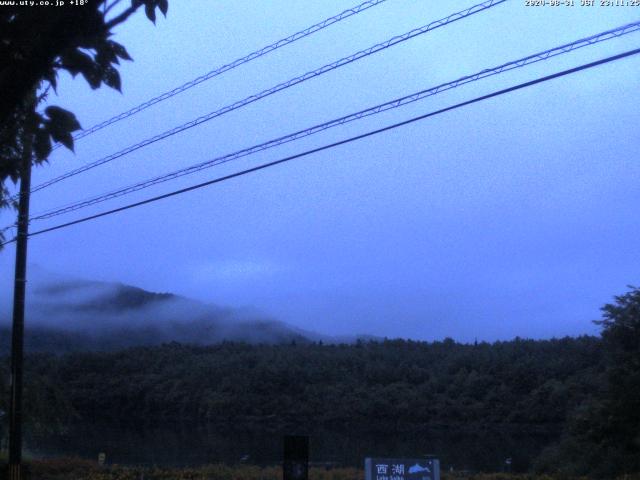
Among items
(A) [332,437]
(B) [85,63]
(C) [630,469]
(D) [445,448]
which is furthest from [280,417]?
(B) [85,63]

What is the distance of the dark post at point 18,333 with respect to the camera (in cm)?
1653

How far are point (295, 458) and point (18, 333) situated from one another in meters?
9.13

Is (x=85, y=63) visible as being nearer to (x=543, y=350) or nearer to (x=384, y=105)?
(x=384, y=105)

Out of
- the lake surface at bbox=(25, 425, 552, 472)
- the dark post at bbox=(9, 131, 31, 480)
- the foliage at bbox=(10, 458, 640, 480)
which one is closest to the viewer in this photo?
the dark post at bbox=(9, 131, 31, 480)

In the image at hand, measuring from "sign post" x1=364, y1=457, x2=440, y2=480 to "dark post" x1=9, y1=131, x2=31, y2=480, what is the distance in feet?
27.5

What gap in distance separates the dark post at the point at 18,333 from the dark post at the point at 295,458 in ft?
28.0

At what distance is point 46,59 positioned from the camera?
3.54 meters

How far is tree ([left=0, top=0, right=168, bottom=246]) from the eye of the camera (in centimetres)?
352

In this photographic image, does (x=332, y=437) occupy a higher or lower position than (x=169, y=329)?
lower

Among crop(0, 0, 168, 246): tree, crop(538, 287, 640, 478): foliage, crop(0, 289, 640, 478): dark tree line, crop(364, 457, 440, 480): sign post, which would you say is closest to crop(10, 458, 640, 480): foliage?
crop(538, 287, 640, 478): foliage

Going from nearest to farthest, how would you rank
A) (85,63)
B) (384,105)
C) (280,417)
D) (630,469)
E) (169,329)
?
(85,63), (384,105), (630,469), (280,417), (169,329)

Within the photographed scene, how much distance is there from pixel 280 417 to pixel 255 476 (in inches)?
1140

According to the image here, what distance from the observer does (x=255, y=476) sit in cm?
1861

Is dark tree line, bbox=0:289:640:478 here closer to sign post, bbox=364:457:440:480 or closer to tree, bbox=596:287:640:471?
tree, bbox=596:287:640:471
